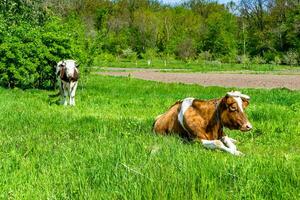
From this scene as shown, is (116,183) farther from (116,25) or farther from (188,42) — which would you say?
(116,25)

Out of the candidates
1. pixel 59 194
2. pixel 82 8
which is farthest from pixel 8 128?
pixel 82 8

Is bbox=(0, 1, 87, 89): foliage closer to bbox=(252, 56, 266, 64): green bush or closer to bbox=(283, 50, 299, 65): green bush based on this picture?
bbox=(283, 50, 299, 65): green bush

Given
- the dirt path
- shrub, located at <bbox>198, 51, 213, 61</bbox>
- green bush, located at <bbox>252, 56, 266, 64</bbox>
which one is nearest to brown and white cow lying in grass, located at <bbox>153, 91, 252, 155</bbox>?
the dirt path

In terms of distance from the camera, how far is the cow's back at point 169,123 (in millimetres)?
9438

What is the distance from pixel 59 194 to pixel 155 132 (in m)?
4.72

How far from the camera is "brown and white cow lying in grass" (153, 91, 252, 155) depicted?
338 inches

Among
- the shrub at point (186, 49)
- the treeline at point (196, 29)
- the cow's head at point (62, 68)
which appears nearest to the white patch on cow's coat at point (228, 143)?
the cow's head at point (62, 68)

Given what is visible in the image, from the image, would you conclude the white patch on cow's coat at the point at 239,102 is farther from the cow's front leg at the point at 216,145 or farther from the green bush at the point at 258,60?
the green bush at the point at 258,60

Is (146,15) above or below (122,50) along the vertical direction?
above

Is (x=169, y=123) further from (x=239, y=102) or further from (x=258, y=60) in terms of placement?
(x=258, y=60)

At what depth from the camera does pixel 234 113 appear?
8.62 m

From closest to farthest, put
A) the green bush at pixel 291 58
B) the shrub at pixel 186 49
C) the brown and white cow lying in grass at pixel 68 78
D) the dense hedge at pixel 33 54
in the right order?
the brown and white cow lying in grass at pixel 68 78 < the dense hedge at pixel 33 54 < the green bush at pixel 291 58 < the shrub at pixel 186 49

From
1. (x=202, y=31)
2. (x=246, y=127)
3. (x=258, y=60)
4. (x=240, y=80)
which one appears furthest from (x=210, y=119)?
(x=202, y=31)

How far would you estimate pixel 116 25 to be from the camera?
110 m
